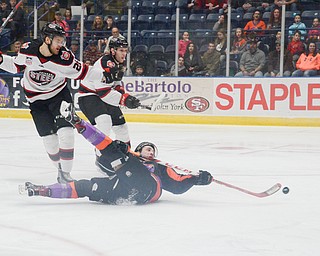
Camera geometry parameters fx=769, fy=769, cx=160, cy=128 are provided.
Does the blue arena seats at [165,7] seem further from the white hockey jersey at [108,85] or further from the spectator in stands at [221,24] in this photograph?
the white hockey jersey at [108,85]

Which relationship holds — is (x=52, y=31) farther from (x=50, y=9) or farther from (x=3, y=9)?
(x=3, y=9)

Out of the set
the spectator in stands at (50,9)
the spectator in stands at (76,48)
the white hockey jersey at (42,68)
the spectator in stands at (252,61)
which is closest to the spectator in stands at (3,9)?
the spectator in stands at (50,9)

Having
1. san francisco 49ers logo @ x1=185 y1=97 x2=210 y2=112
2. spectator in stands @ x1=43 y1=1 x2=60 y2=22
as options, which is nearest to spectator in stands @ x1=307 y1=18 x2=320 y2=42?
san francisco 49ers logo @ x1=185 y1=97 x2=210 y2=112

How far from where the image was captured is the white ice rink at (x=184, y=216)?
11.1 feet

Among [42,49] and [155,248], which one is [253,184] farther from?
[155,248]

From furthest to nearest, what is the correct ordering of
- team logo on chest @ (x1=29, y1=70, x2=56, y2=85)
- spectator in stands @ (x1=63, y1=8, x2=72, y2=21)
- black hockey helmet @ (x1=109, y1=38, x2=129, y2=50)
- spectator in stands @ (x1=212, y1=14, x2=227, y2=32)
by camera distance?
spectator in stands @ (x1=63, y1=8, x2=72, y2=21) < spectator in stands @ (x1=212, y1=14, x2=227, y2=32) < black hockey helmet @ (x1=109, y1=38, x2=129, y2=50) < team logo on chest @ (x1=29, y1=70, x2=56, y2=85)

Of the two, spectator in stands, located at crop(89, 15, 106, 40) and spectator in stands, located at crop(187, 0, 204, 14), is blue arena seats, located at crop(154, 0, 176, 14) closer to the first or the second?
spectator in stands, located at crop(187, 0, 204, 14)

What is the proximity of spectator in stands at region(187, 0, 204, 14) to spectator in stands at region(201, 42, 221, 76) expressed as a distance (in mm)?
811

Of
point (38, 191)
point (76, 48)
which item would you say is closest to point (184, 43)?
point (76, 48)

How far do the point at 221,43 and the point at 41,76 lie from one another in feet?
22.8

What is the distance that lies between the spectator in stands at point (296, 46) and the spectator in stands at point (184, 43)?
1.65m

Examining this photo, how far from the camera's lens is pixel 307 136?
9.96m

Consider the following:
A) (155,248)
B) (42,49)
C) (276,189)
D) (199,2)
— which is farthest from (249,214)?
(199,2)

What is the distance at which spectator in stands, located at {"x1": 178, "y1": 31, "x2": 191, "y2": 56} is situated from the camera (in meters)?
12.3
